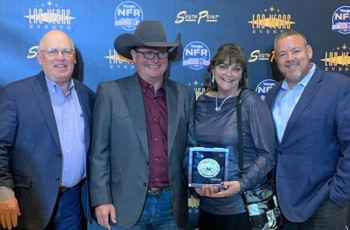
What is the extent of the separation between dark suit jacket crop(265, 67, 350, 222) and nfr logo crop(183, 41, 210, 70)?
81cm

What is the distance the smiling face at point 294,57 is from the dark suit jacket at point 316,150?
8 centimetres

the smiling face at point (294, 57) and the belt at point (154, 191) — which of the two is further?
the smiling face at point (294, 57)

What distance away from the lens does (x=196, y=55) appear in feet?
8.78

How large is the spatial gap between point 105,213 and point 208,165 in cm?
57

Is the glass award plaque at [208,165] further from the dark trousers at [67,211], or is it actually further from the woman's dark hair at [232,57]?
the dark trousers at [67,211]

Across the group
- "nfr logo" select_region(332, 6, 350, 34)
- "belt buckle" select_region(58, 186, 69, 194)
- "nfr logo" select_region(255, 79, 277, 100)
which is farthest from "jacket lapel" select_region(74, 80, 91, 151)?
"nfr logo" select_region(332, 6, 350, 34)

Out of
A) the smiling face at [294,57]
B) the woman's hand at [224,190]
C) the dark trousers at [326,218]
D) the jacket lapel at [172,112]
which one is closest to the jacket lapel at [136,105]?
the jacket lapel at [172,112]

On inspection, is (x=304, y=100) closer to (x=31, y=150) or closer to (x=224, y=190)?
(x=224, y=190)

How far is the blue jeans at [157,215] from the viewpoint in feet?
6.56

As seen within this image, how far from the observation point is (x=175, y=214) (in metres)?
2.04

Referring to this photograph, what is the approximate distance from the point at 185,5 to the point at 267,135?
1.13 m

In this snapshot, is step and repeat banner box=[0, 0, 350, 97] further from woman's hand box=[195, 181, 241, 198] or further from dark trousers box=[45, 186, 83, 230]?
woman's hand box=[195, 181, 241, 198]

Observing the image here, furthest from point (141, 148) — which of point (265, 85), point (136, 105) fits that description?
point (265, 85)

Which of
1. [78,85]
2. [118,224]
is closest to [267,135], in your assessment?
[118,224]
